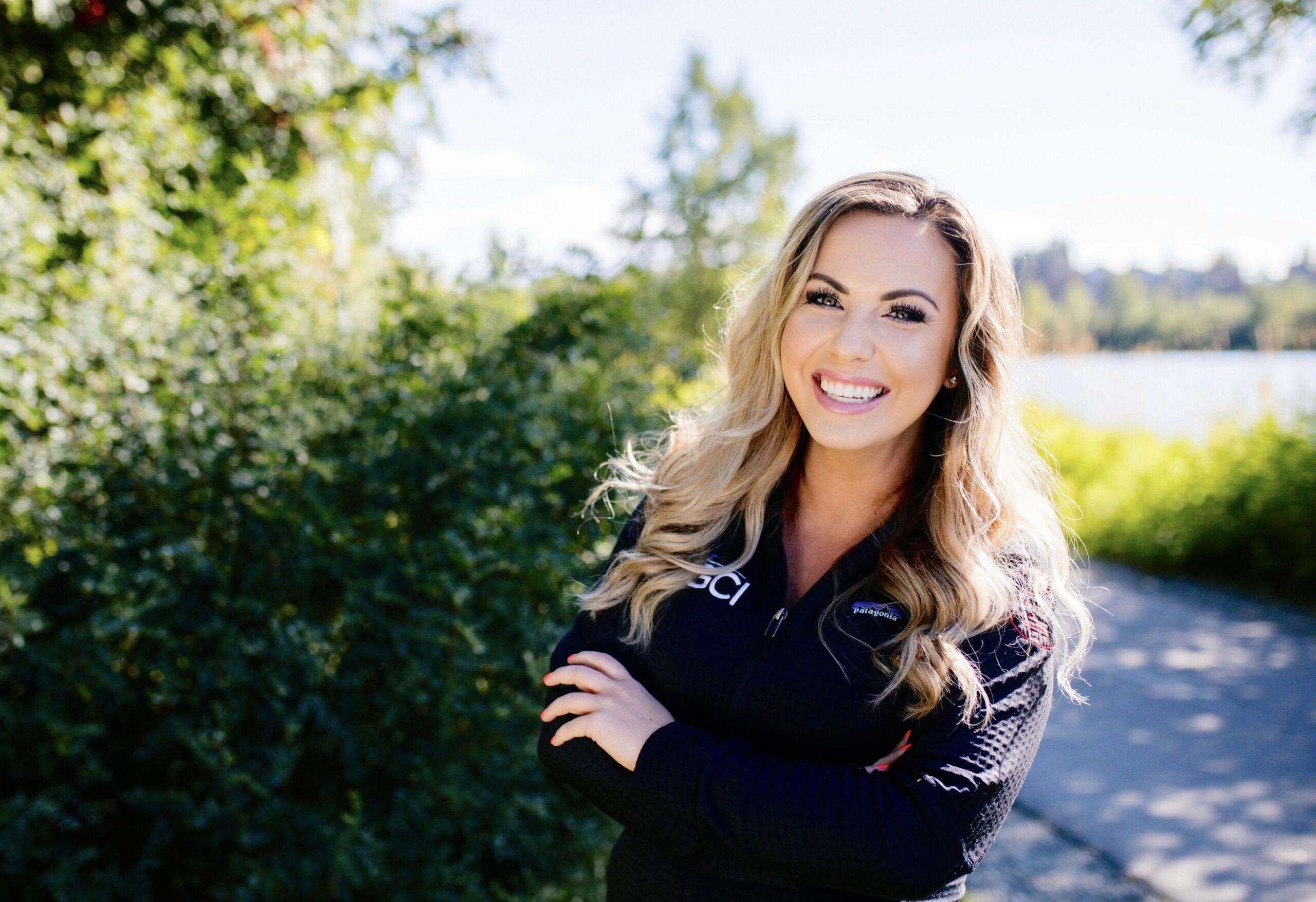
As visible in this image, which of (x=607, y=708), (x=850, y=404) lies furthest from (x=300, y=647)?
(x=850, y=404)

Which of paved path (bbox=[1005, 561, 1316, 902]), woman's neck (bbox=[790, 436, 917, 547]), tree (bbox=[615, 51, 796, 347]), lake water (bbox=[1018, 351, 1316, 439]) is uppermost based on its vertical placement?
tree (bbox=[615, 51, 796, 347])

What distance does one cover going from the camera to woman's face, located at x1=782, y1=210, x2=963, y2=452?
1.84 m

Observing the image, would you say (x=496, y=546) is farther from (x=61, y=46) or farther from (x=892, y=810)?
(x=61, y=46)

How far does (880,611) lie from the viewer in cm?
176

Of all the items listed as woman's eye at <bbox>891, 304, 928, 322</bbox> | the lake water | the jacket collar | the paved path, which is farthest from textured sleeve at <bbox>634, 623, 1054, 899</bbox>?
the lake water

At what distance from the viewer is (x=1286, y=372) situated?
8.94m

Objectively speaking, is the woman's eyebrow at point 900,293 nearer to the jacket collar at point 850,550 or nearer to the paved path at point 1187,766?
the jacket collar at point 850,550

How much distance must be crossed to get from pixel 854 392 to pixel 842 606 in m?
0.44

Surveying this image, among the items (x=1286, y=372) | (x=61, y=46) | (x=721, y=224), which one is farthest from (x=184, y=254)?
(x=721, y=224)

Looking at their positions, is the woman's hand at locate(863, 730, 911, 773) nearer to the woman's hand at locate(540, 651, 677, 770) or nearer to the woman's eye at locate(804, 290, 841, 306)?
the woman's hand at locate(540, 651, 677, 770)

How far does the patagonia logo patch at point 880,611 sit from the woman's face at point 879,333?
0.33 metres

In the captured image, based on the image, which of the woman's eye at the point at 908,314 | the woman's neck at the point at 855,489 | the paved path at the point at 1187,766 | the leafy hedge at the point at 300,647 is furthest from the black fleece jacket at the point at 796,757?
the paved path at the point at 1187,766

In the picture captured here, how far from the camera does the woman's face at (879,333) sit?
1840 mm

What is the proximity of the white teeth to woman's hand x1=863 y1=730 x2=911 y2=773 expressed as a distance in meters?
0.67
